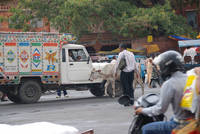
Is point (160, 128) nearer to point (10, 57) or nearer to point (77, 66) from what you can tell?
point (10, 57)

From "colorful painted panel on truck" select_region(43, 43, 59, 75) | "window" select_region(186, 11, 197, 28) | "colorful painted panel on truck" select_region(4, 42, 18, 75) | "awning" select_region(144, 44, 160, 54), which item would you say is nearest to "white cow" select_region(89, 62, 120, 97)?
"colorful painted panel on truck" select_region(43, 43, 59, 75)

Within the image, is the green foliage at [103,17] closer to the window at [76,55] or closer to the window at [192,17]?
the window at [192,17]

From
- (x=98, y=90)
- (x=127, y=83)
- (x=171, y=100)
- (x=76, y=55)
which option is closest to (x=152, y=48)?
(x=98, y=90)

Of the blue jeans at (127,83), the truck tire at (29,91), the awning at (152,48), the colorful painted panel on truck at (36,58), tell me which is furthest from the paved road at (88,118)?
the awning at (152,48)

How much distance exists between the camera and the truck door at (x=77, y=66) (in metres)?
20.4

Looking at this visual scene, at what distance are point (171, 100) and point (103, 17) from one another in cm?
3476

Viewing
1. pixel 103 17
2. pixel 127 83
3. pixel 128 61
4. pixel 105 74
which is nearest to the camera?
pixel 127 83

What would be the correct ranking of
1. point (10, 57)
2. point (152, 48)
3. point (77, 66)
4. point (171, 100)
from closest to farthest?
point (171, 100) < point (10, 57) < point (77, 66) < point (152, 48)

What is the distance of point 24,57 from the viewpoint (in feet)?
65.1

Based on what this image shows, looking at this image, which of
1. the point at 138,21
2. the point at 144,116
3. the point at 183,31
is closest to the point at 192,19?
the point at 183,31

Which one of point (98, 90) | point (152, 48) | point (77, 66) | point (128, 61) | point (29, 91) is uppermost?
point (152, 48)

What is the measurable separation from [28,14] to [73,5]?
583cm

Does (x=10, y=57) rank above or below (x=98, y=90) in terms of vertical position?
above

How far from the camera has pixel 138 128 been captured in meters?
5.39
